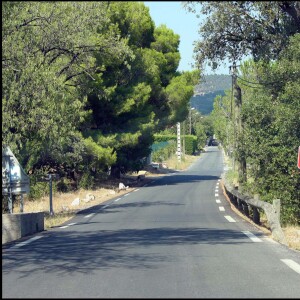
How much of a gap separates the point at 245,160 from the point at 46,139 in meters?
7.07

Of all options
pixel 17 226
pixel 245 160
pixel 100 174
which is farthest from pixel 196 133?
pixel 17 226

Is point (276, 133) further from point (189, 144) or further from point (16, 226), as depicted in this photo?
point (189, 144)

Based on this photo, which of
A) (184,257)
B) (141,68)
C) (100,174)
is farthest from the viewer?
(100,174)

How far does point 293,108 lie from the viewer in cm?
1806

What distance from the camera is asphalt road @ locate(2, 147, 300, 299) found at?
7508 millimetres

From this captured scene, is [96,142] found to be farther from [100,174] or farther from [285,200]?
[285,200]

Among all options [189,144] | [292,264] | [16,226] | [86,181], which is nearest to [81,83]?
[16,226]

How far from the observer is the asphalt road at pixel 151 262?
751cm

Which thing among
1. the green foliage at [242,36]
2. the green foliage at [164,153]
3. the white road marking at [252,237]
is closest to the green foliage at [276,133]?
the green foliage at [242,36]

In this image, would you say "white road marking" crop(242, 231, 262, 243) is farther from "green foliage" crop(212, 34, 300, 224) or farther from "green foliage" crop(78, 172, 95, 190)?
"green foliage" crop(78, 172, 95, 190)

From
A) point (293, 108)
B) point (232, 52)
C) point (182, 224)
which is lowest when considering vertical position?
point (182, 224)

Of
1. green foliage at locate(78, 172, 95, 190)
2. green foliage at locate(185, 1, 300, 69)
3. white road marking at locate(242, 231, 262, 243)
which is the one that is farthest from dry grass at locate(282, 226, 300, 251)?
green foliage at locate(78, 172, 95, 190)

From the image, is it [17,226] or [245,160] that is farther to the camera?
[245,160]

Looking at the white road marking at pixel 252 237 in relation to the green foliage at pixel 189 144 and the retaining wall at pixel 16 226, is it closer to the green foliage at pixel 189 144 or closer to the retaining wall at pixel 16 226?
the retaining wall at pixel 16 226
